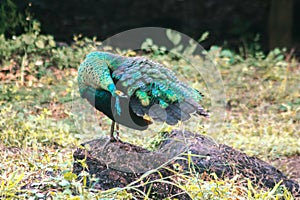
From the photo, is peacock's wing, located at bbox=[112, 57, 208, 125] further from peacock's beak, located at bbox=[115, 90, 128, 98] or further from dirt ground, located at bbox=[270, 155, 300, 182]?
dirt ground, located at bbox=[270, 155, 300, 182]

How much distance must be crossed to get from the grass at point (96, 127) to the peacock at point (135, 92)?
0.39 m

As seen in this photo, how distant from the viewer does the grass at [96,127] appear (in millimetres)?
3684

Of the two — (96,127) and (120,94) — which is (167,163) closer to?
(120,94)

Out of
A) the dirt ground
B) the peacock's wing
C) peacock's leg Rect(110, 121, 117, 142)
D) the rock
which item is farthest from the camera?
the dirt ground

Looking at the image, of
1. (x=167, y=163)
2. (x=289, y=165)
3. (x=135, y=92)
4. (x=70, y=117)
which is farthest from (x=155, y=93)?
(x=70, y=117)

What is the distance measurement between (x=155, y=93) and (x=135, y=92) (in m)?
0.12

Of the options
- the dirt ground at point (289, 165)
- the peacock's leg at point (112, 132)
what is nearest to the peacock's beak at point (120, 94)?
the peacock's leg at point (112, 132)

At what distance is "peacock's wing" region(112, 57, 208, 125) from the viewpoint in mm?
3645

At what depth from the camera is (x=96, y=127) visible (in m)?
5.77

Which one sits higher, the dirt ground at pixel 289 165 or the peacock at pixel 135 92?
the peacock at pixel 135 92

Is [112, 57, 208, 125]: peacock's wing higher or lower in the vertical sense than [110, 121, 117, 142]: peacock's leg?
higher

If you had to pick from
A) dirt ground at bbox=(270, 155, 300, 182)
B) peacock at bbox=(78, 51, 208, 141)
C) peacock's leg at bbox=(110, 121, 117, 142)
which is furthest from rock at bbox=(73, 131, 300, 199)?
dirt ground at bbox=(270, 155, 300, 182)

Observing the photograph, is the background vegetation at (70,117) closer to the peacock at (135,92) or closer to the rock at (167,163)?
the rock at (167,163)

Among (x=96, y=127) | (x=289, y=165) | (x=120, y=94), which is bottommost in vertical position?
(x=289, y=165)
